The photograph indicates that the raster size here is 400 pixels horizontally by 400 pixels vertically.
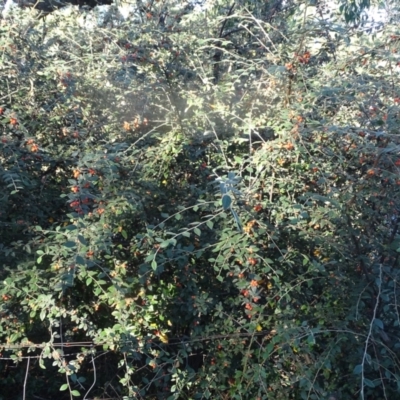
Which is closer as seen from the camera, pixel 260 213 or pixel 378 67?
pixel 260 213

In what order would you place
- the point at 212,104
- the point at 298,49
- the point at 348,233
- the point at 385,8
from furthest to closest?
1. the point at 385,8
2. the point at 212,104
3. the point at 298,49
4. the point at 348,233

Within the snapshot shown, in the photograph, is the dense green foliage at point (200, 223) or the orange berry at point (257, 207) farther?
the orange berry at point (257, 207)

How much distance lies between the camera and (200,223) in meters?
2.56

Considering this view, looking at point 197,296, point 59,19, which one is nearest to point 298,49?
point 197,296

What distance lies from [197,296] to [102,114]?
1239mm

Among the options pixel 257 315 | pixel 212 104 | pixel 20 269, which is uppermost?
pixel 212 104

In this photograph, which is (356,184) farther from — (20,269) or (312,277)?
(20,269)

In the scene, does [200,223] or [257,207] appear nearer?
[200,223]

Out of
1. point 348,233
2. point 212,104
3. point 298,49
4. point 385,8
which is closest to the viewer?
point 348,233

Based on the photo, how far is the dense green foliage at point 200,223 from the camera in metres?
2.67

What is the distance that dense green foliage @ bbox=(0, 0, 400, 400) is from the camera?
2.67 meters

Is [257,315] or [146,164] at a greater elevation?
[146,164]

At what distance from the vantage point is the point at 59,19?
147 inches

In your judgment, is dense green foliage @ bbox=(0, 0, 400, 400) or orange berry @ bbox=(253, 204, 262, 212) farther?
orange berry @ bbox=(253, 204, 262, 212)
